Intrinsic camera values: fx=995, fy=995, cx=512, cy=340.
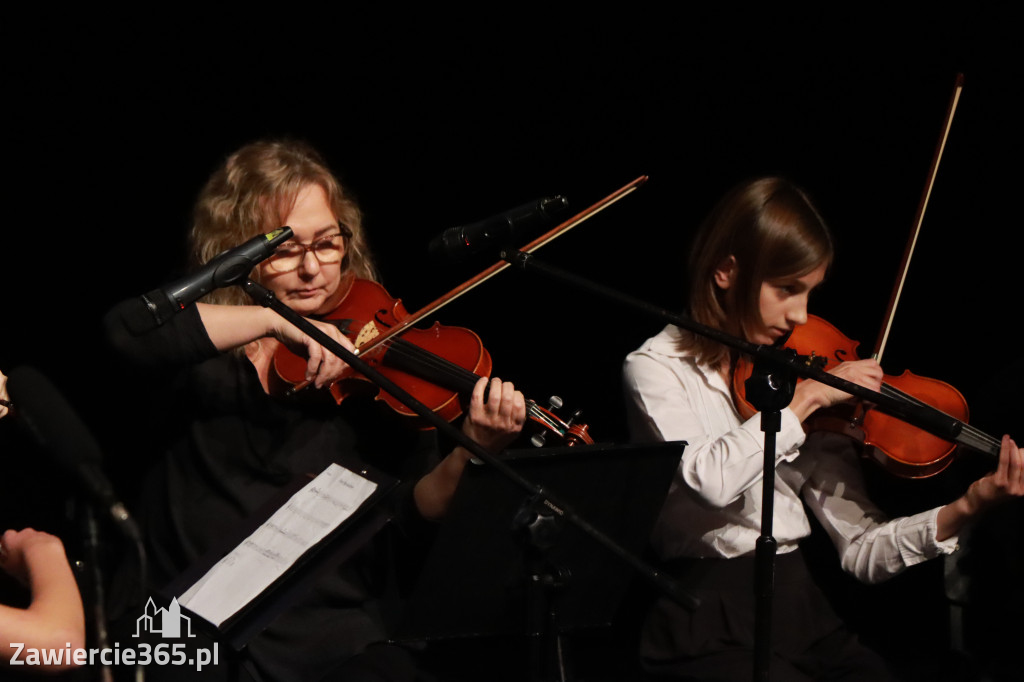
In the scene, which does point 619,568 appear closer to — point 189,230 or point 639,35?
point 189,230

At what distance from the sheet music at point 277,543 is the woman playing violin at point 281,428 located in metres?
0.12

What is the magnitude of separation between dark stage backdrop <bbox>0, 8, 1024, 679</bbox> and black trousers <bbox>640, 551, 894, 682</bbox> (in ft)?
1.94

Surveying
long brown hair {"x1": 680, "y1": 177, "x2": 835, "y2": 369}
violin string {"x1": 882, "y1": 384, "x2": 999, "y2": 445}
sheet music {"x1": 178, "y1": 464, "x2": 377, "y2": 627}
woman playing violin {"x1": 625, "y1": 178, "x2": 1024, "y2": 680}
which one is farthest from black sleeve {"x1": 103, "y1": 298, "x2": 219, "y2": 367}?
violin string {"x1": 882, "y1": 384, "x2": 999, "y2": 445}

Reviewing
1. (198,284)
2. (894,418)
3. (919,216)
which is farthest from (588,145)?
(198,284)

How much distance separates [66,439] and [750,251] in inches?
61.2

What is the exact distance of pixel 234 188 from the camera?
2258mm

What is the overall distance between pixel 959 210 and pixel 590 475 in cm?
174

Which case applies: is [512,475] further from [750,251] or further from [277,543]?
[750,251]

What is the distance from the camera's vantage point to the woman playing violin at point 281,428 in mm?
1960

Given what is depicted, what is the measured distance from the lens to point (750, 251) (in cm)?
223

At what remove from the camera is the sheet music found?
161 centimetres

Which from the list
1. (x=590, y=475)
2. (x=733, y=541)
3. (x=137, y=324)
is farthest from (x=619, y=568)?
(x=137, y=324)

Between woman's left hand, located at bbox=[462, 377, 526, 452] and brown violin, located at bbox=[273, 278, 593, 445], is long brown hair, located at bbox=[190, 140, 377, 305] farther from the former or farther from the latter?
woman's left hand, located at bbox=[462, 377, 526, 452]

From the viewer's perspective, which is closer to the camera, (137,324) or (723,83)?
(137,324)
